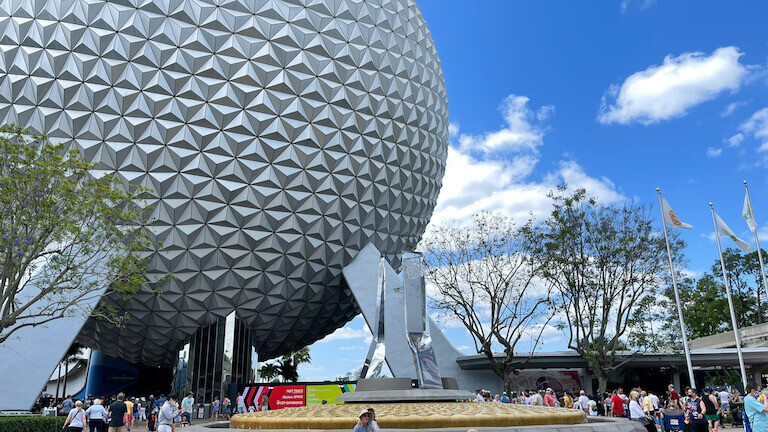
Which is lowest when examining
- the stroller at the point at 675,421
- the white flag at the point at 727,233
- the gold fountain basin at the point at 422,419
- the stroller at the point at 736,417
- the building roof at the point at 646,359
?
the stroller at the point at 736,417

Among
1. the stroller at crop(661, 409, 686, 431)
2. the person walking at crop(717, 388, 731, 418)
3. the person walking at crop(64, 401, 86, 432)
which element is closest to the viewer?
the stroller at crop(661, 409, 686, 431)

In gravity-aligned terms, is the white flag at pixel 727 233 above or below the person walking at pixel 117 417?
above

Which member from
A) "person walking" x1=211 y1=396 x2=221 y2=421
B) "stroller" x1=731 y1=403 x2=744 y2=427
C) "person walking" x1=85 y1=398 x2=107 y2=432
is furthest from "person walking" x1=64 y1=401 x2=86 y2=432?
"stroller" x1=731 y1=403 x2=744 y2=427

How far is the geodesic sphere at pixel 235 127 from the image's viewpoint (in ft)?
62.1

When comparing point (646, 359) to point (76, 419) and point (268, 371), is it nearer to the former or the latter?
point (76, 419)

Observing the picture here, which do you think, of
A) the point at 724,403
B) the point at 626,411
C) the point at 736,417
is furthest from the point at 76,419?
the point at 736,417

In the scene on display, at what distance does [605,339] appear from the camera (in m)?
25.3

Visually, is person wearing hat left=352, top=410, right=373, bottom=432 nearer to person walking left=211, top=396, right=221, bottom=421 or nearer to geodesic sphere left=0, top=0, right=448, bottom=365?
geodesic sphere left=0, top=0, right=448, bottom=365

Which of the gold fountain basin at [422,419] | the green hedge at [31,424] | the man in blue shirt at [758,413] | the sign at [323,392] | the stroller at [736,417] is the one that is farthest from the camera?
the sign at [323,392]

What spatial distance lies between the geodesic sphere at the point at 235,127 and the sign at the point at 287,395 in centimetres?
353

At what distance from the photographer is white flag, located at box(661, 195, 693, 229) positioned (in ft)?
72.4

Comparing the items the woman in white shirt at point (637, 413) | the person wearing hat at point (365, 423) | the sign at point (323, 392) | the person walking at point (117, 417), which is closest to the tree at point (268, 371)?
the sign at point (323, 392)

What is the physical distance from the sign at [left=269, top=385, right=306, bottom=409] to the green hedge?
8.42 metres

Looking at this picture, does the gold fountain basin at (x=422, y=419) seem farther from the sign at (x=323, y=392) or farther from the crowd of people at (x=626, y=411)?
the sign at (x=323, y=392)
